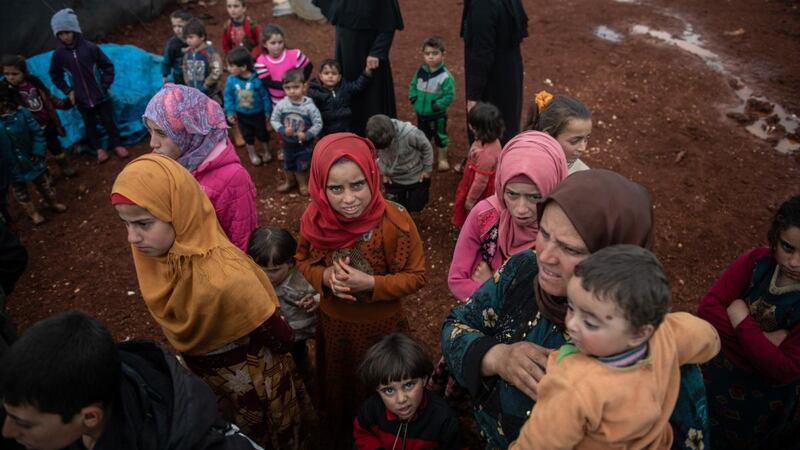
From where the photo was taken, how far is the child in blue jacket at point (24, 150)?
17.3 ft

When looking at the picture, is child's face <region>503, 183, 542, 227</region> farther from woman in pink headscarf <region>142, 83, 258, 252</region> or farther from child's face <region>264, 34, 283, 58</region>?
child's face <region>264, 34, 283, 58</region>

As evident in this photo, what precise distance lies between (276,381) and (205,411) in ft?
3.56

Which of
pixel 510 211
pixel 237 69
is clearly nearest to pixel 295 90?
pixel 237 69

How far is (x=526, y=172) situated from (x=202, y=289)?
161 cm

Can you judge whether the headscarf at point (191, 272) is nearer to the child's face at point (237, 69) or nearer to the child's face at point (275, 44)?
the child's face at point (237, 69)

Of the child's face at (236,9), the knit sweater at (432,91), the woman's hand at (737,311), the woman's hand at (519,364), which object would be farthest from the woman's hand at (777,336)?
the child's face at (236,9)

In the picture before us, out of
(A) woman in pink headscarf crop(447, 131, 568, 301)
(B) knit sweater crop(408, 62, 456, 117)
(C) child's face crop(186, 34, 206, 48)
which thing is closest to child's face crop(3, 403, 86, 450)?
(A) woman in pink headscarf crop(447, 131, 568, 301)

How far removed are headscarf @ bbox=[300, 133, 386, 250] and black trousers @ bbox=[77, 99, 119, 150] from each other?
16.9 ft

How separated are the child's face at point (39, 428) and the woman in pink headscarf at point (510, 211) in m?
1.82

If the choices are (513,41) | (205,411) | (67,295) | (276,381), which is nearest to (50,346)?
(205,411)

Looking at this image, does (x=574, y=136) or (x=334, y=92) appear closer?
(x=574, y=136)

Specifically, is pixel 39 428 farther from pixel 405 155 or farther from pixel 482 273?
pixel 405 155

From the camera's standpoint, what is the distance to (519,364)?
172 cm

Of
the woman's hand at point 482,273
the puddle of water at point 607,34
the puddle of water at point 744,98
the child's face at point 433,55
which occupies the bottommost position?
the puddle of water at point 744,98
